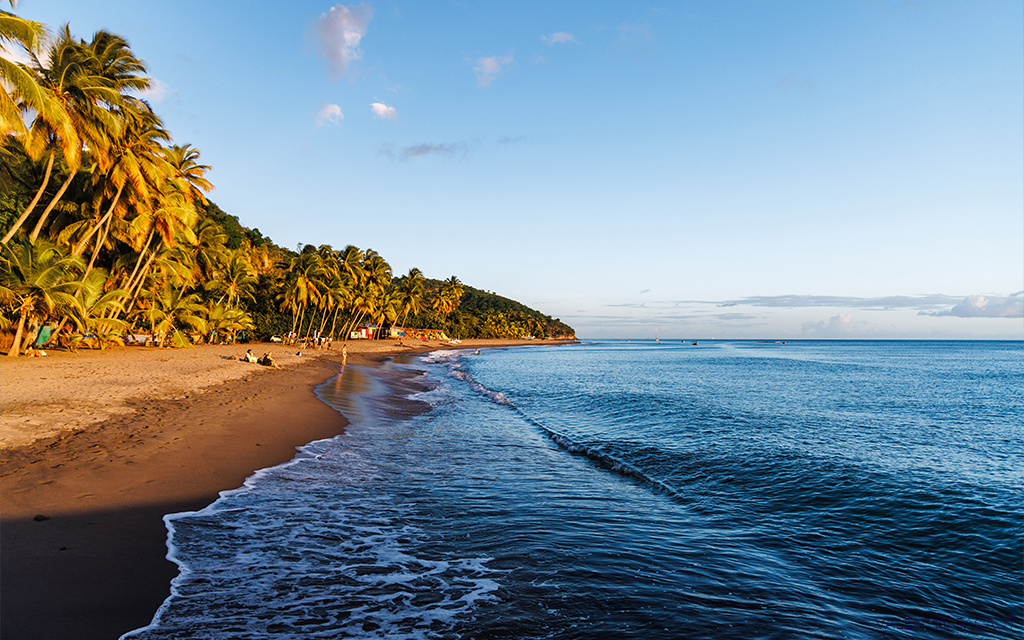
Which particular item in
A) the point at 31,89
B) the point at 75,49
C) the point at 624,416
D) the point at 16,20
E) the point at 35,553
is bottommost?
the point at 624,416

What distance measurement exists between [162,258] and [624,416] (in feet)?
102

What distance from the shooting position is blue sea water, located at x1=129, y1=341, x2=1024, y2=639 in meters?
4.85

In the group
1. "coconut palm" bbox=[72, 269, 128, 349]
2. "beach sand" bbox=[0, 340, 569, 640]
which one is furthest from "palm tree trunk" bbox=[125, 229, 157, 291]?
"beach sand" bbox=[0, 340, 569, 640]

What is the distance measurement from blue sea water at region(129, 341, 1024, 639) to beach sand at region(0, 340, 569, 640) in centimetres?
45

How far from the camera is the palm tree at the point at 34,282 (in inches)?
787

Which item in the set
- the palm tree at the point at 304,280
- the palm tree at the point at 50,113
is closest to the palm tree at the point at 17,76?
the palm tree at the point at 50,113

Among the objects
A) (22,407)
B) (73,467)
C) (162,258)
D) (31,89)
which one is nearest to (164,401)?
(22,407)

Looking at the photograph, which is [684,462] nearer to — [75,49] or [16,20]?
[16,20]

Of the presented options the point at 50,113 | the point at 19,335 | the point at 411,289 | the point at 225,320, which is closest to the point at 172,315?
the point at 225,320

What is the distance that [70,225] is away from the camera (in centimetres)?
2538

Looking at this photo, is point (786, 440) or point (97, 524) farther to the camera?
point (786, 440)

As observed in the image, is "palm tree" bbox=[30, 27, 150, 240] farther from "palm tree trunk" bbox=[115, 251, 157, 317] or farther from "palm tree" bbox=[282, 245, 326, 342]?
"palm tree" bbox=[282, 245, 326, 342]

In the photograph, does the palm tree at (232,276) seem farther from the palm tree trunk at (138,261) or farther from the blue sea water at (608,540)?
the blue sea water at (608,540)

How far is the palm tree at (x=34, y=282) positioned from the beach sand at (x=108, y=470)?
13.7 ft
